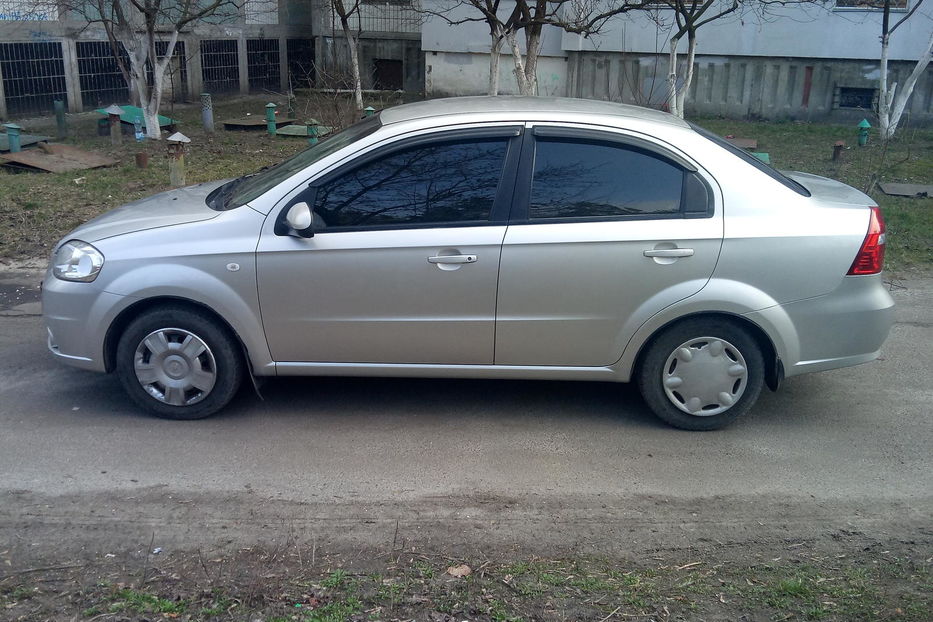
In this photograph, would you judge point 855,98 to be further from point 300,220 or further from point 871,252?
point 300,220

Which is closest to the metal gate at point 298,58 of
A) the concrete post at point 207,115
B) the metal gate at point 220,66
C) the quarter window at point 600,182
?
the metal gate at point 220,66

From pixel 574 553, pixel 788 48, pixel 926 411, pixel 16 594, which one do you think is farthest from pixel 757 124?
pixel 16 594

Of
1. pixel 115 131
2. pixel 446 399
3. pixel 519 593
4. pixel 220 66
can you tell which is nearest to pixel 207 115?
pixel 115 131

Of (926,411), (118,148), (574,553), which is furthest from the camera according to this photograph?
(118,148)

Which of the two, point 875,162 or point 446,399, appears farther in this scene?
point 875,162

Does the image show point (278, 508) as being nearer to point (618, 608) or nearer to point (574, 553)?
point (574, 553)

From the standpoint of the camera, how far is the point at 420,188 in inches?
194

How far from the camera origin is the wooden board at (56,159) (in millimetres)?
11680

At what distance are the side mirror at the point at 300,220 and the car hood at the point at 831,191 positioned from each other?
2921mm

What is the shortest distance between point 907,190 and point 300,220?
9164 millimetres

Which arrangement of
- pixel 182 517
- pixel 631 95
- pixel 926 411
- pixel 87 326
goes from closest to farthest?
1. pixel 182 517
2. pixel 87 326
3. pixel 926 411
4. pixel 631 95

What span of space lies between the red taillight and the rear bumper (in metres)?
0.05

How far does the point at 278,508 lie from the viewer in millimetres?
4172

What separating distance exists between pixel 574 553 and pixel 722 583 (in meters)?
0.62
